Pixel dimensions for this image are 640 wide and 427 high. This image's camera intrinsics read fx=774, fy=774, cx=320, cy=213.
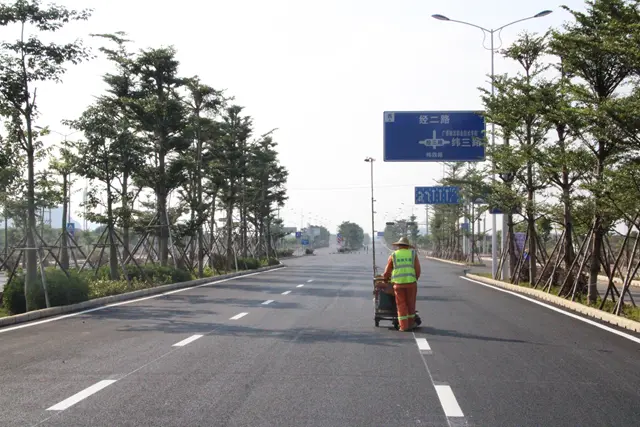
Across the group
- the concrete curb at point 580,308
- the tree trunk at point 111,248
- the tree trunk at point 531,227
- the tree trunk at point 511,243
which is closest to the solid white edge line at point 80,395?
the concrete curb at point 580,308

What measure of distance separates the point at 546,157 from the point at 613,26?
6.94 meters

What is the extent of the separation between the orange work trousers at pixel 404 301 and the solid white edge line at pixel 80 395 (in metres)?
5.84

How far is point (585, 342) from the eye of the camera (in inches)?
463

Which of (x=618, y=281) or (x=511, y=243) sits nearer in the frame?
(x=511, y=243)

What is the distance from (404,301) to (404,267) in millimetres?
566

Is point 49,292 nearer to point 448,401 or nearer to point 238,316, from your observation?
point 238,316

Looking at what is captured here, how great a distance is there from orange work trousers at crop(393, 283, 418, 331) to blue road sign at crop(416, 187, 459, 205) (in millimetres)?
43768

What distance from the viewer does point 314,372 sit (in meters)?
8.82

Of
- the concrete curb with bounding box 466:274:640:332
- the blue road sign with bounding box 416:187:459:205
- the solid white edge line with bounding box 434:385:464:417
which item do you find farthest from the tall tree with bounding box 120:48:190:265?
the blue road sign with bounding box 416:187:459:205

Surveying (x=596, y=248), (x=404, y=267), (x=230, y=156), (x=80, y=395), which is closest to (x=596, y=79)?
(x=596, y=248)

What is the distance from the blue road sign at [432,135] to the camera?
1150 inches

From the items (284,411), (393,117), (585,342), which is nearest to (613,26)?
(585,342)

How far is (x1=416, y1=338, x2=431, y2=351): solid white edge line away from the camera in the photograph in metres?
10.9

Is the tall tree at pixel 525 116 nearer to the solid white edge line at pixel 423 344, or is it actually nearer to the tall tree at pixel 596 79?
the tall tree at pixel 596 79
